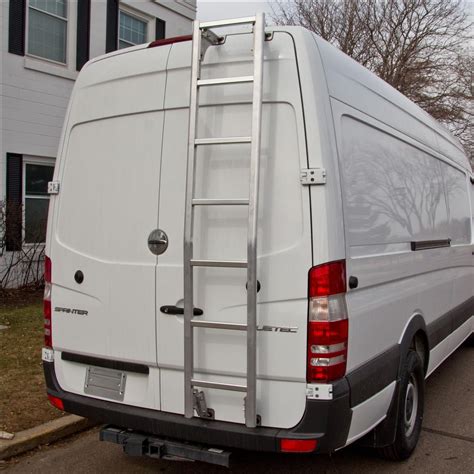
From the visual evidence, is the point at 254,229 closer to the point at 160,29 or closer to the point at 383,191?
the point at 383,191

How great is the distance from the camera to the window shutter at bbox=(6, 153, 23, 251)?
9.17 m

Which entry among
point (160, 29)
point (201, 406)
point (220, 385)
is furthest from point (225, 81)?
point (160, 29)

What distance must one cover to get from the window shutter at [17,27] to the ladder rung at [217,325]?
8558 mm

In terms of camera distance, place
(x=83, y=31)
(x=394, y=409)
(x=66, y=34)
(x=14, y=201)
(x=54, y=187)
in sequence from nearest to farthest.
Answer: (x=394, y=409) < (x=54, y=187) < (x=14, y=201) < (x=66, y=34) < (x=83, y=31)

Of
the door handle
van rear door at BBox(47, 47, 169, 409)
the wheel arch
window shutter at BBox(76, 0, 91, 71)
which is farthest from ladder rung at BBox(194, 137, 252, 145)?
window shutter at BBox(76, 0, 91, 71)

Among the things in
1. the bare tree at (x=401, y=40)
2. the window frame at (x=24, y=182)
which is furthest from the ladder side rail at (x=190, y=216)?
the bare tree at (x=401, y=40)

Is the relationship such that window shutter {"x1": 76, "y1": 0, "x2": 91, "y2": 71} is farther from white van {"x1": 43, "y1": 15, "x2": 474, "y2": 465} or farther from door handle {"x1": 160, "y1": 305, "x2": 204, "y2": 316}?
door handle {"x1": 160, "y1": 305, "x2": 204, "y2": 316}

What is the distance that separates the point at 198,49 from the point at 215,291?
131cm

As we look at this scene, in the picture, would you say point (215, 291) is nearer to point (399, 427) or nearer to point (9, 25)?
point (399, 427)

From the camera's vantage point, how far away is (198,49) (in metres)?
2.98

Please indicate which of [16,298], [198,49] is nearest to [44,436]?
[198,49]

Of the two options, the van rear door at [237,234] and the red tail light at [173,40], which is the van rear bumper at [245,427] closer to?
the van rear door at [237,234]

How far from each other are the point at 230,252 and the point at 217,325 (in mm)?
403

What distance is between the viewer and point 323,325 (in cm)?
280
